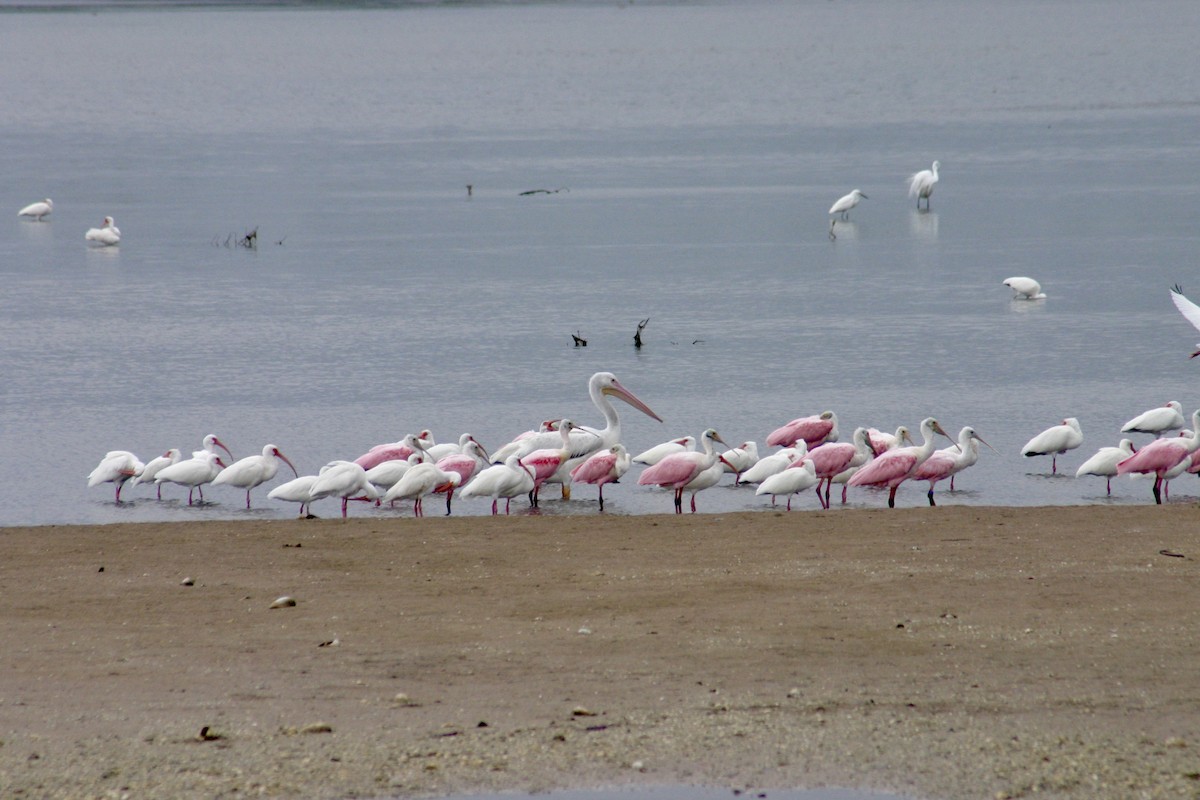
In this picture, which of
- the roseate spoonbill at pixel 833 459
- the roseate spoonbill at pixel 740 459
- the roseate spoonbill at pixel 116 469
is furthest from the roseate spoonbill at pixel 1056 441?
the roseate spoonbill at pixel 116 469

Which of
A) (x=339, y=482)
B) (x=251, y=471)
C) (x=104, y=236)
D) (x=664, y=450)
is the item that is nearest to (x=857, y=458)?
(x=664, y=450)

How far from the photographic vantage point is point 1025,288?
16.4 m

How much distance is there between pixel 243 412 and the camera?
12.4 metres

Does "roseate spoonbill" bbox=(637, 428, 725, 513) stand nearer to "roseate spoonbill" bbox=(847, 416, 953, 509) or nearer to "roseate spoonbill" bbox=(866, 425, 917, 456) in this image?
"roseate spoonbill" bbox=(847, 416, 953, 509)

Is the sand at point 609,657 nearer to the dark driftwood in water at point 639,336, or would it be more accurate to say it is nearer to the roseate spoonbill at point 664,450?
the roseate spoonbill at point 664,450

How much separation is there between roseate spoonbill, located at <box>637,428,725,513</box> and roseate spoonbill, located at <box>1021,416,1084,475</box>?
193cm

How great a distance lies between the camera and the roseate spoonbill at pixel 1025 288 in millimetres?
16375

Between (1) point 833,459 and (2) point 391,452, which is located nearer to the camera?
(1) point 833,459

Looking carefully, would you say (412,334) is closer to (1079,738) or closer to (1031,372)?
(1031,372)

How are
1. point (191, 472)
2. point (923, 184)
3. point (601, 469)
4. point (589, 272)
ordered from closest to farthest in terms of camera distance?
point (191, 472)
point (601, 469)
point (589, 272)
point (923, 184)

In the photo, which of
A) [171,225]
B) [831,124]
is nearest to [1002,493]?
[171,225]

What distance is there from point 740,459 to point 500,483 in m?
1.56

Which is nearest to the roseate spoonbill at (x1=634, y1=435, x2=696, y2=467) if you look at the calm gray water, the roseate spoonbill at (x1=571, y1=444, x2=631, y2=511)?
the calm gray water

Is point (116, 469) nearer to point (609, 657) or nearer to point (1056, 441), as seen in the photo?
point (609, 657)
